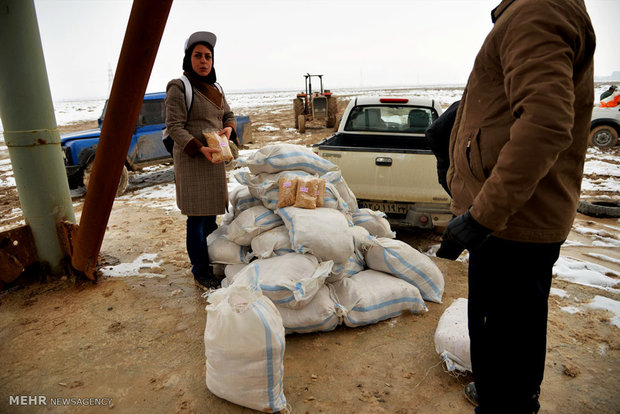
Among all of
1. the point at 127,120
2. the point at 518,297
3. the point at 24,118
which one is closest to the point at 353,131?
the point at 127,120

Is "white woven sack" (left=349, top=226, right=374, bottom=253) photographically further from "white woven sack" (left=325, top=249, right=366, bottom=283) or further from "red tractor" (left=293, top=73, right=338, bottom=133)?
"red tractor" (left=293, top=73, right=338, bottom=133)

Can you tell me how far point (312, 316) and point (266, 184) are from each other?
1.24 meters

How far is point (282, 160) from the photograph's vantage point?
3.32 metres

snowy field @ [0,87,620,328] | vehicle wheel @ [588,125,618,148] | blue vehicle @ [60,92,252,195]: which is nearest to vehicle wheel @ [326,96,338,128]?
snowy field @ [0,87,620,328]

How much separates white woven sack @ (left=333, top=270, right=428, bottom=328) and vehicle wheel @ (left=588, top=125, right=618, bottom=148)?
34.4 ft

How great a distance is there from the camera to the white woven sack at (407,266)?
9.84 feet

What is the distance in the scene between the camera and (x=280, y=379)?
6.46 feet

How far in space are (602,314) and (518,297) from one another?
7.01 ft

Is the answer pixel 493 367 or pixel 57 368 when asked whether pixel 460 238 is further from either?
pixel 57 368

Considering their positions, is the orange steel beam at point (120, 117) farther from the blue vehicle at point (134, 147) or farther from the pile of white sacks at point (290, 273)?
the blue vehicle at point (134, 147)

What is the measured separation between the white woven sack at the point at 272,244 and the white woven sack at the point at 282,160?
0.63 metres

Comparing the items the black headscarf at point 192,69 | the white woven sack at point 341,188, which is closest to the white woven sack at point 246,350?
the white woven sack at point 341,188

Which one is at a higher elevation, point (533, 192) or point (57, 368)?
point (533, 192)

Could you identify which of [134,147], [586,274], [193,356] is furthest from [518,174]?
[134,147]
